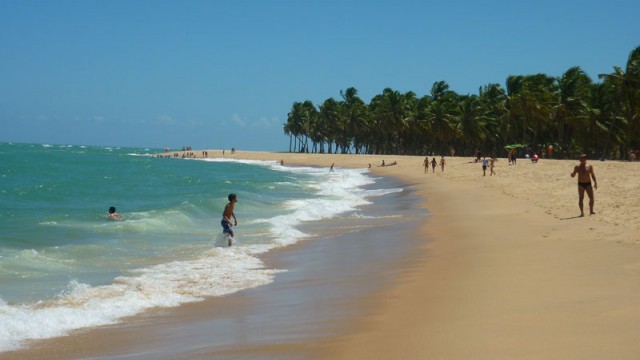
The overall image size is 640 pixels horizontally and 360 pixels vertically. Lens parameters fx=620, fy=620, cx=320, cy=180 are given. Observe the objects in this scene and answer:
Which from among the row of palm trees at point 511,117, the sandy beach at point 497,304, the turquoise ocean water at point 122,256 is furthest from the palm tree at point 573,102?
the sandy beach at point 497,304

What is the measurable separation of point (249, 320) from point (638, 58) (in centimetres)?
4808

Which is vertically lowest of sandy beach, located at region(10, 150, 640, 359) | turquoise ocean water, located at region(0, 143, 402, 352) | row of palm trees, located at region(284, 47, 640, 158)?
turquoise ocean water, located at region(0, 143, 402, 352)

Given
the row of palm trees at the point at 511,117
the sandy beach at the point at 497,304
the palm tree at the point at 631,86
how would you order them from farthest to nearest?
1. the row of palm trees at the point at 511,117
2. the palm tree at the point at 631,86
3. the sandy beach at the point at 497,304

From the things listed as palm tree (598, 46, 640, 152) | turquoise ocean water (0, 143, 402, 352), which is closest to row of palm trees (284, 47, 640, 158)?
palm tree (598, 46, 640, 152)

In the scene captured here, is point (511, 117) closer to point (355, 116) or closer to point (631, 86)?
point (631, 86)

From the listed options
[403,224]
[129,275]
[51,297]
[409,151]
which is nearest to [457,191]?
[403,224]

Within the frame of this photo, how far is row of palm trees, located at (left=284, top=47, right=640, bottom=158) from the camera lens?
2530 inches

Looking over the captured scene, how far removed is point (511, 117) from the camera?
7325 cm

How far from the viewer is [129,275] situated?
36.0ft

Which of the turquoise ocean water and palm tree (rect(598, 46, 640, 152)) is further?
palm tree (rect(598, 46, 640, 152))

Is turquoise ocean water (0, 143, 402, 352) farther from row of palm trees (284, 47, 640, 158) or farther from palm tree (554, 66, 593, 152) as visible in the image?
palm tree (554, 66, 593, 152)

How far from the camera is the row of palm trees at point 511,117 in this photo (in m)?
64.2

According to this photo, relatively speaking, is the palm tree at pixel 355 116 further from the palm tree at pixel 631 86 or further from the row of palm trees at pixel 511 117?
the palm tree at pixel 631 86

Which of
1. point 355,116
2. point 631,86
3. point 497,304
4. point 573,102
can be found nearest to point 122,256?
point 497,304
